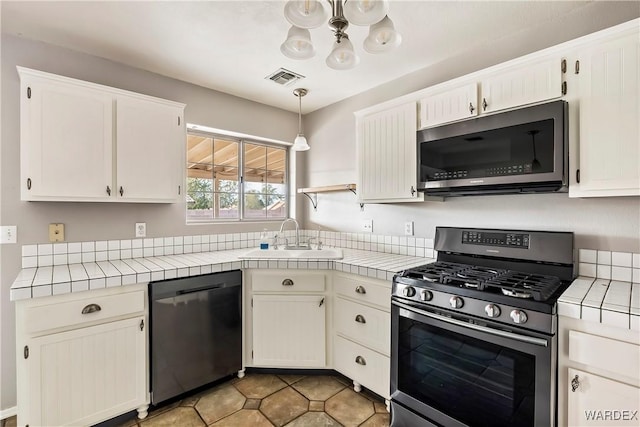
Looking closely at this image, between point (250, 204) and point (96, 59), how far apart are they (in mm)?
1661

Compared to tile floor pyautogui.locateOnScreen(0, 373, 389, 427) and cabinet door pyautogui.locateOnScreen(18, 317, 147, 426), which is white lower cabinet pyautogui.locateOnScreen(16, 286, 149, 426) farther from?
tile floor pyautogui.locateOnScreen(0, 373, 389, 427)

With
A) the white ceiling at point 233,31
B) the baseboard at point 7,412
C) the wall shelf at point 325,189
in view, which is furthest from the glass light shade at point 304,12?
the baseboard at point 7,412

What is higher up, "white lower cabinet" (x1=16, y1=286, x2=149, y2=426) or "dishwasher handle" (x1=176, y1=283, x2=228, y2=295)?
"dishwasher handle" (x1=176, y1=283, x2=228, y2=295)

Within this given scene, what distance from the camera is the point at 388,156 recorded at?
2.28 meters

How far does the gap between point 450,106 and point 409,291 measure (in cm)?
121

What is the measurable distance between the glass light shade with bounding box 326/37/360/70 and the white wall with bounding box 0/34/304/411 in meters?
1.68

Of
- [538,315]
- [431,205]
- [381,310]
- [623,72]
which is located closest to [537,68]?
[623,72]

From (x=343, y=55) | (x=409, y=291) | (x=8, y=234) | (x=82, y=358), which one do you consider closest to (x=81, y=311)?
(x=82, y=358)

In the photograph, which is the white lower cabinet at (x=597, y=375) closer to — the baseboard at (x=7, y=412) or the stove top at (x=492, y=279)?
the stove top at (x=492, y=279)

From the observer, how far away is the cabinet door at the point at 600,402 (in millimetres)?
1125

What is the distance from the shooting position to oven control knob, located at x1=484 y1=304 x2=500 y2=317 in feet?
4.46

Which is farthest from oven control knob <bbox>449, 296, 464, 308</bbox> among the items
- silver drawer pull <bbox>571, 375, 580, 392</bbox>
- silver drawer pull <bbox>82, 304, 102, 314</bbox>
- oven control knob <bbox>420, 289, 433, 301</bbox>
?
silver drawer pull <bbox>82, 304, 102, 314</bbox>

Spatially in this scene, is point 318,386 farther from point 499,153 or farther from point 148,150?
point 148,150

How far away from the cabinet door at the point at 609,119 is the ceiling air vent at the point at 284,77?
5.97 feet
